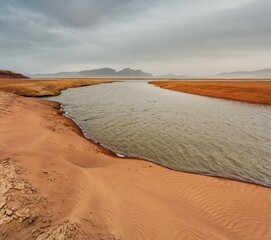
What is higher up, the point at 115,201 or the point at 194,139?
the point at 115,201

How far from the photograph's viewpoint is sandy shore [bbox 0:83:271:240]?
6598 mm

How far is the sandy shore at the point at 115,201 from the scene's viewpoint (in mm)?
6598

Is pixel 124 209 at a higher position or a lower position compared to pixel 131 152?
higher

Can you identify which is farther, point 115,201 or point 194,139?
point 194,139

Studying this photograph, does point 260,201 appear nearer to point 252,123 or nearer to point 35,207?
point 35,207

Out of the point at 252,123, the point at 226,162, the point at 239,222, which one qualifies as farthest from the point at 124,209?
the point at 252,123

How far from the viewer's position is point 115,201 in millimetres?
8711

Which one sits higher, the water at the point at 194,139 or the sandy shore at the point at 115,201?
the sandy shore at the point at 115,201

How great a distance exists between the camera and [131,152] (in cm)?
1577

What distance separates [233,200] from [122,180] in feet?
17.5

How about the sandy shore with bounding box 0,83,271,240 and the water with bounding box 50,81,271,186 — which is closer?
the sandy shore with bounding box 0,83,271,240

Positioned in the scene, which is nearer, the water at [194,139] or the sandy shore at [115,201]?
the sandy shore at [115,201]

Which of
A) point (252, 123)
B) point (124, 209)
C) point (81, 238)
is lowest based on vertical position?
point (252, 123)

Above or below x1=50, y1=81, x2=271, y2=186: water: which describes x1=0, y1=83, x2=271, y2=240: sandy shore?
above
